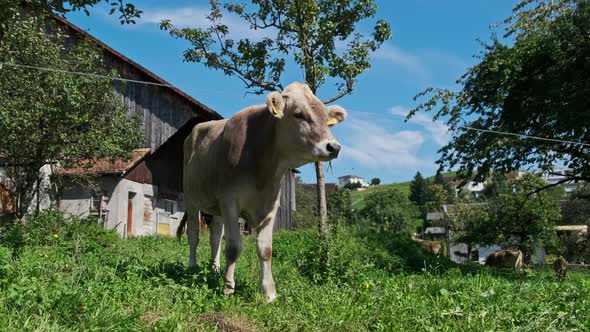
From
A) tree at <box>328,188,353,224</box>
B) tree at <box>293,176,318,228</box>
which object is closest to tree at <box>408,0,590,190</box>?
tree at <box>328,188,353,224</box>

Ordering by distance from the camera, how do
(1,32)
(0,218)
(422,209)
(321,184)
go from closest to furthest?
(1,32) < (321,184) < (0,218) < (422,209)

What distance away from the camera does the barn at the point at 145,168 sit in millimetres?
22531

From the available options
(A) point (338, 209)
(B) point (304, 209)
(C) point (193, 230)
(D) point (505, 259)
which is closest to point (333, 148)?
(C) point (193, 230)

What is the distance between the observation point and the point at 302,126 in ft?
18.5

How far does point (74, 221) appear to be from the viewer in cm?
1225

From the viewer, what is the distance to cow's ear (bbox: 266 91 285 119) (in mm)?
5621

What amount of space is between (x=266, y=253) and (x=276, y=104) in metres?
1.61

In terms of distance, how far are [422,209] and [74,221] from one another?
89.9 m

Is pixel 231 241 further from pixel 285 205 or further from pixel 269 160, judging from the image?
pixel 285 205

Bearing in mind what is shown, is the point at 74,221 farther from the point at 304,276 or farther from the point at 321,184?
the point at 304,276

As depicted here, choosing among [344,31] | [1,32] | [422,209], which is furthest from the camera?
[422,209]

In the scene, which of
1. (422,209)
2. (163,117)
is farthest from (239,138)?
(422,209)

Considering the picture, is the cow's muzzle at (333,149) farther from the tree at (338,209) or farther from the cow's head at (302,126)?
the tree at (338,209)

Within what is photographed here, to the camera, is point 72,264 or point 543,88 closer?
point 72,264
